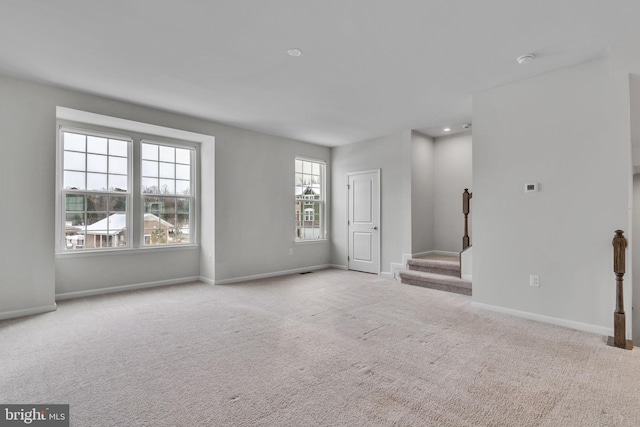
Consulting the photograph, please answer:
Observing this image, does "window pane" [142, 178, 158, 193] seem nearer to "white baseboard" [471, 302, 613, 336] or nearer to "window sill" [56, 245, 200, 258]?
"window sill" [56, 245, 200, 258]

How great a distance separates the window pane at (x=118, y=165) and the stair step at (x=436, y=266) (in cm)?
495

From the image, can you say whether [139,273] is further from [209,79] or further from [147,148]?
[209,79]

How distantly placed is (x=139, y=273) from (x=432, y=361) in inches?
178

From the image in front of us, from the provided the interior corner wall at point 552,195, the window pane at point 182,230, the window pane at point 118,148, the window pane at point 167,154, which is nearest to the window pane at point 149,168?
the window pane at point 167,154

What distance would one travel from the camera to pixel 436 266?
541 cm

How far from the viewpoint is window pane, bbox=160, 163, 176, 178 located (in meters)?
5.46

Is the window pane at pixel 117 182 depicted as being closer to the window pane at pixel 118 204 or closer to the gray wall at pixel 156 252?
the window pane at pixel 118 204

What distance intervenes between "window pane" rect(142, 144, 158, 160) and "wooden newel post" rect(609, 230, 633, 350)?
6.04 metres

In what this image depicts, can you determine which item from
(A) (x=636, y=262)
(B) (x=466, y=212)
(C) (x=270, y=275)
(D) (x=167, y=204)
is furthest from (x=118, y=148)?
(A) (x=636, y=262)

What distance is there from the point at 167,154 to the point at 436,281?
490 centimetres

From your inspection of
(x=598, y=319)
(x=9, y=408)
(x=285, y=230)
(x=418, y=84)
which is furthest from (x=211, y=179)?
(x=598, y=319)

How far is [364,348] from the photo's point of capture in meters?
2.90
